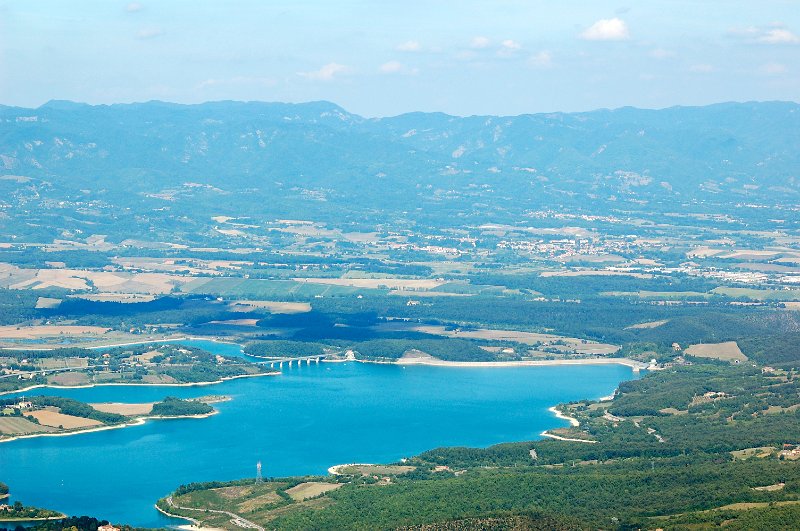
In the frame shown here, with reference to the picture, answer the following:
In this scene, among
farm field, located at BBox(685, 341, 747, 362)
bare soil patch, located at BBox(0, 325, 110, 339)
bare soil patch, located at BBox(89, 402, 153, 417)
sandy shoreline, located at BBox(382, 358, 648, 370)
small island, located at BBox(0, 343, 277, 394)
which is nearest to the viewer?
bare soil patch, located at BBox(89, 402, 153, 417)

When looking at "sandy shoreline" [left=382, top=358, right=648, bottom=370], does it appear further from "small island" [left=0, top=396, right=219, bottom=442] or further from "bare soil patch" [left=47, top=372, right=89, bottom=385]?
"bare soil patch" [left=47, top=372, right=89, bottom=385]

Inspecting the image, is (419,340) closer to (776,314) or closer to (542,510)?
(776,314)

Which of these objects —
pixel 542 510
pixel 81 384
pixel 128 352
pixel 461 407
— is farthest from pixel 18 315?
pixel 542 510

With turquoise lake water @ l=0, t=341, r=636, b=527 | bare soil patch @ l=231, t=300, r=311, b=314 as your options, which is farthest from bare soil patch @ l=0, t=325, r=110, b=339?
turquoise lake water @ l=0, t=341, r=636, b=527

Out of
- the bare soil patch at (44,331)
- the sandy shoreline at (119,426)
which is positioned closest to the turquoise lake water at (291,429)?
the sandy shoreline at (119,426)

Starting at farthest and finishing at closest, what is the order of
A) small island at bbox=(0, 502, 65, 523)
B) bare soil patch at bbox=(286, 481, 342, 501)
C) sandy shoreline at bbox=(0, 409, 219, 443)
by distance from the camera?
sandy shoreline at bbox=(0, 409, 219, 443) → bare soil patch at bbox=(286, 481, 342, 501) → small island at bbox=(0, 502, 65, 523)

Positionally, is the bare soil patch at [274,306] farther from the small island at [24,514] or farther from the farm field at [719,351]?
the small island at [24,514]
